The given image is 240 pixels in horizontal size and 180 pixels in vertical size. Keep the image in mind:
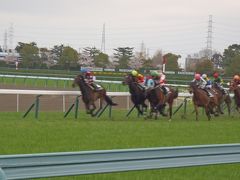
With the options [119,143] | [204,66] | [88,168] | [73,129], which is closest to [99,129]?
[73,129]

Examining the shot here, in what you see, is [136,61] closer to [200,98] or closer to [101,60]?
[101,60]

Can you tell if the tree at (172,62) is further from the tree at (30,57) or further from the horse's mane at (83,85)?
the horse's mane at (83,85)

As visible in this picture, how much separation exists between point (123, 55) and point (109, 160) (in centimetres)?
6655

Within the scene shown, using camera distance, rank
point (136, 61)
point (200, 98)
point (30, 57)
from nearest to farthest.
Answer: point (200, 98)
point (30, 57)
point (136, 61)

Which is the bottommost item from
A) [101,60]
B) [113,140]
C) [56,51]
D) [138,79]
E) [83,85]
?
[113,140]

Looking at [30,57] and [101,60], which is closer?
[30,57]

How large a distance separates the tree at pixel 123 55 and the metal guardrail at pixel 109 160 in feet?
203

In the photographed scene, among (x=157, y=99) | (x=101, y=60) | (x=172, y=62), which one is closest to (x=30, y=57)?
(x=101, y=60)

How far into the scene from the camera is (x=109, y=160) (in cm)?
564

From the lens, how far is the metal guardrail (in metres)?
5.01

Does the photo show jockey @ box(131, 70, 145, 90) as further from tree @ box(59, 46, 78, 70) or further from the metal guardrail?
tree @ box(59, 46, 78, 70)

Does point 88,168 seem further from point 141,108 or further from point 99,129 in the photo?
point 141,108

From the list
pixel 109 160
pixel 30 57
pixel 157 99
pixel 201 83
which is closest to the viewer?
pixel 109 160

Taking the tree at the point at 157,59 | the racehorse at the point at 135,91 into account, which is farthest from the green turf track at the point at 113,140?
the tree at the point at 157,59
